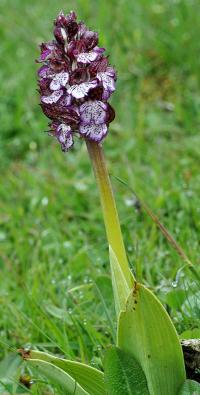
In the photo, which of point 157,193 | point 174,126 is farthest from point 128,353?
point 174,126

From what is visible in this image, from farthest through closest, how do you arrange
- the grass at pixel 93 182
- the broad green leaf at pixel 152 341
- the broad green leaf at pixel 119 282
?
1. the grass at pixel 93 182
2. the broad green leaf at pixel 119 282
3. the broad green leaf at pixel 152 341

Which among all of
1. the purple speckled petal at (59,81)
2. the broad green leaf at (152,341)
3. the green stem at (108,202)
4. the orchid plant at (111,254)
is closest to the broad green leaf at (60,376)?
the orchid plant at (111,254)

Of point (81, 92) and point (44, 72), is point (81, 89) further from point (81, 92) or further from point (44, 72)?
point (44, 72)

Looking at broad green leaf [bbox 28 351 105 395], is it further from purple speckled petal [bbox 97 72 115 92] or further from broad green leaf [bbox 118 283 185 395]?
purple speckled petal [bbox 97 72 115 92]

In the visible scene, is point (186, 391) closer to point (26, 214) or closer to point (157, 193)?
point (157, 193)

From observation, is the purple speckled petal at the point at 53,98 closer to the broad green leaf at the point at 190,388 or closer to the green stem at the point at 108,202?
the green stem at the point at 108,202

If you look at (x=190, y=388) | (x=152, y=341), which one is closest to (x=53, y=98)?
(x=152, y=341)

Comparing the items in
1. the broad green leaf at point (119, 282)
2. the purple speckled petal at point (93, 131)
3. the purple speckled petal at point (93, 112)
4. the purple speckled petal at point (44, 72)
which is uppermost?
the purple speckled petal at point (44, 72)
